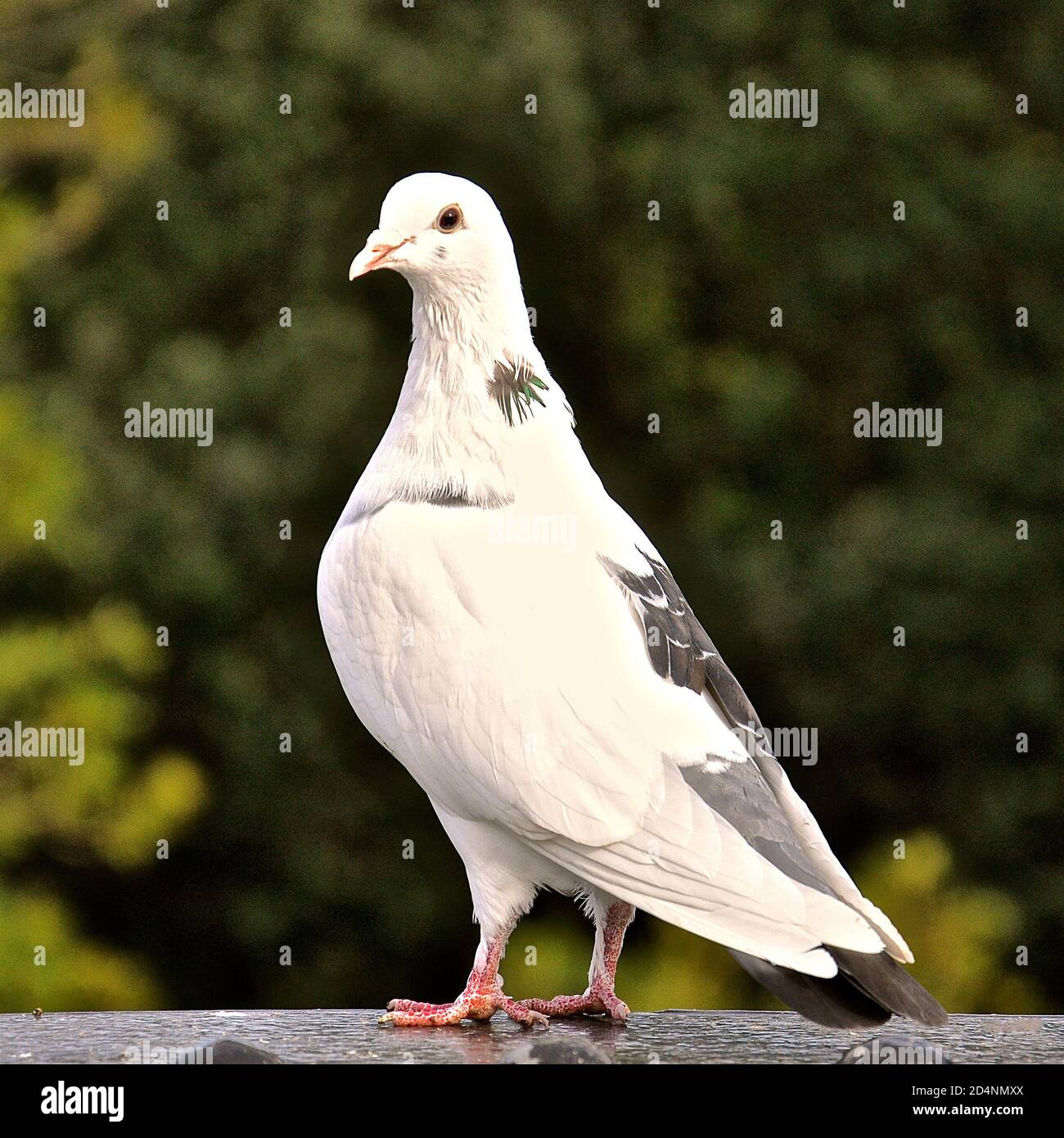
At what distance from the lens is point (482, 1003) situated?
339 centimetres

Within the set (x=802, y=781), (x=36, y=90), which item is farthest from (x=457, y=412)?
(x=36, y=90)

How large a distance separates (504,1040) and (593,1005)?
44 centimetres

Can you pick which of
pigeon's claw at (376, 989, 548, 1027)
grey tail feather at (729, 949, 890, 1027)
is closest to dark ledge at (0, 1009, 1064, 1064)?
pigeon's claw at (376, 989, 548, 1027)

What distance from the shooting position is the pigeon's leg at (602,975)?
11.6 feet

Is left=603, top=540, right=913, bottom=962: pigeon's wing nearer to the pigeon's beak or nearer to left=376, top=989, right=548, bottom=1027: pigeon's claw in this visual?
left=376, top=989, right=548, bottom=1027: pigeon's claw

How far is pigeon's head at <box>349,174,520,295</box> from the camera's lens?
11.0 ft

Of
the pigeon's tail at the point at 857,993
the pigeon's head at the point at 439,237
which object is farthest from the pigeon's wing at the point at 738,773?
the pigeon's head at the point at 439,237

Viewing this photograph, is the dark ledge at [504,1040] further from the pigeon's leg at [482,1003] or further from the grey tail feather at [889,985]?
the grey tail feather at [889,985]

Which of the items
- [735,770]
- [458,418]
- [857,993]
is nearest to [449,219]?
[458,418]

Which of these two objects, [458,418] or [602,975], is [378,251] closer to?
[458,418]

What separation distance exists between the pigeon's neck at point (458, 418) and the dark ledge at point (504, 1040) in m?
1.10

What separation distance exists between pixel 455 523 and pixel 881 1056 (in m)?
1.37
